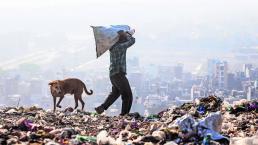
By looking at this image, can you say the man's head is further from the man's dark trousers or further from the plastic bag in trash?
the plastic bag in trash

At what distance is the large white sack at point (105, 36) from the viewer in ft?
37.5

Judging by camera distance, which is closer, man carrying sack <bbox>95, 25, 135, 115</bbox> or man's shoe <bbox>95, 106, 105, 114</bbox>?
man carrying sack <bbox>95, 25, 135, 115</bbox>

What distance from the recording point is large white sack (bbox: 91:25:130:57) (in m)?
11.4

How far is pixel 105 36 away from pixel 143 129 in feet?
11.5

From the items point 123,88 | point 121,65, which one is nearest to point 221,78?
point 123,88

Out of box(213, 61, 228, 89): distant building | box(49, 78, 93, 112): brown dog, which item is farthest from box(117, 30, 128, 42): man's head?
box(213, 61, 228, 89): distant building

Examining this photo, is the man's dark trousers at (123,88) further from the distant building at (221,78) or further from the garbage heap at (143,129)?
the distant building at (221,78)

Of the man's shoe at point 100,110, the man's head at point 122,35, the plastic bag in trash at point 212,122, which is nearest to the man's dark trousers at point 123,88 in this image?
the man's shoe at point 100,110

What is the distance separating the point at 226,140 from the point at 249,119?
242cm

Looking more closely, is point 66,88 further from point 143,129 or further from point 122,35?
point 143,129

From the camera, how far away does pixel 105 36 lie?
1147cm

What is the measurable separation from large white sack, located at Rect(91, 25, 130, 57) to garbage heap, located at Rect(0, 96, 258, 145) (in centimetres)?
130

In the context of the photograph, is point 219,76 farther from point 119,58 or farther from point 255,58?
point 255,58

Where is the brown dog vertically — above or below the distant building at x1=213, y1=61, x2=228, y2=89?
above
